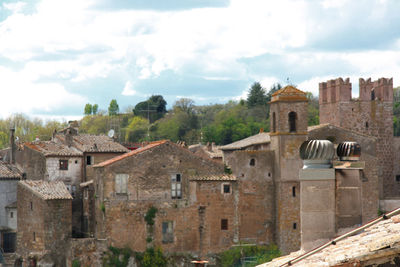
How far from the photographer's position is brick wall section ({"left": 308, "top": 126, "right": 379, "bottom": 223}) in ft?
140

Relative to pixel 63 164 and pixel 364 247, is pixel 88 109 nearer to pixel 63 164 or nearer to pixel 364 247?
pixel 63 164

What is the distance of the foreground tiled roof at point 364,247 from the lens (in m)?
7.96

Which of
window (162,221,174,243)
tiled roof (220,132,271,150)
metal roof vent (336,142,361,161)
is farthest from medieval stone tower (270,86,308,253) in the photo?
metal roof vent (336,142,361,161)

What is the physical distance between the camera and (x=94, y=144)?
155 feet

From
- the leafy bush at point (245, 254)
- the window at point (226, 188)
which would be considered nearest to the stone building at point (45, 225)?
the window at point (226, 188)

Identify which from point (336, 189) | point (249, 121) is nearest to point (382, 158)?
point (249, 121)

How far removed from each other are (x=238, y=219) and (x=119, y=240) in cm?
678

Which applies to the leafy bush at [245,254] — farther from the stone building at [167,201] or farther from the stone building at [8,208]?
Result: the stone building at [8,208]

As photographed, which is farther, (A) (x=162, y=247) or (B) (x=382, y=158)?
(B) (x=382, y=158)

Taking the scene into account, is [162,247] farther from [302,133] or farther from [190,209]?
[302,133]

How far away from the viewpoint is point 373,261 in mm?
8086

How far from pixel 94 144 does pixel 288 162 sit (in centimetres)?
1342

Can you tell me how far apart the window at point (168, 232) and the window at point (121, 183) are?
2.94 meters

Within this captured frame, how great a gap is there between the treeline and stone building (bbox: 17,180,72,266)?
34.8m
